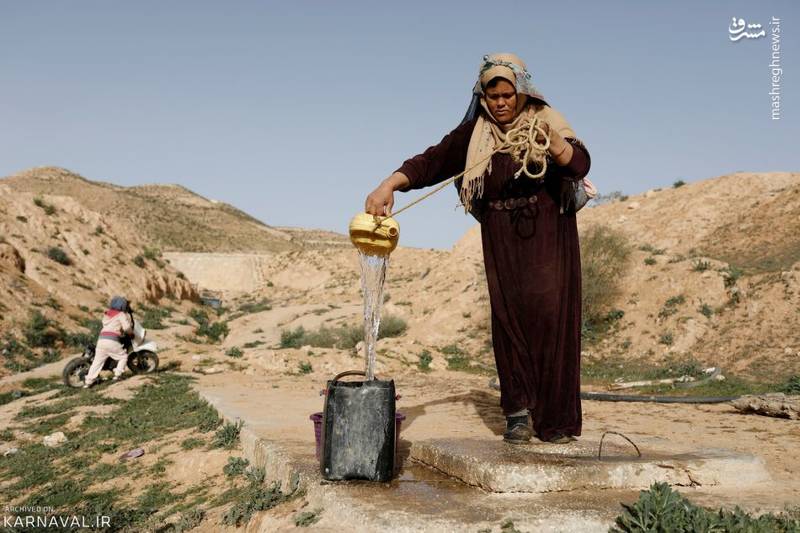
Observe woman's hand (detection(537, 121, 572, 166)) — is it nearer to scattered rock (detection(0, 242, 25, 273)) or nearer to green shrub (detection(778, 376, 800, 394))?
green shrub (detection(778, 376, 800, 394))

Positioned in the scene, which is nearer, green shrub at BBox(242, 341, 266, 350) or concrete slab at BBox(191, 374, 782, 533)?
concrete slab at BBox(191, 374, 782, 533)

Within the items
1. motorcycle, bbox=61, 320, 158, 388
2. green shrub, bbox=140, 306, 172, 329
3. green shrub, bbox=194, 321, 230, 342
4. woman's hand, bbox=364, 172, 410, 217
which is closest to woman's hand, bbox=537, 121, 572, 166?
woman's hand, bbox=364, 172, 410, 217

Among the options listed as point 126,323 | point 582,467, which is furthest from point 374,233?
point 126,323

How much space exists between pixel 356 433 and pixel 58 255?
18461 mm

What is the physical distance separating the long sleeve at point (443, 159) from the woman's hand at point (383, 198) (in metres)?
0.22

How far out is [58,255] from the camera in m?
18.8

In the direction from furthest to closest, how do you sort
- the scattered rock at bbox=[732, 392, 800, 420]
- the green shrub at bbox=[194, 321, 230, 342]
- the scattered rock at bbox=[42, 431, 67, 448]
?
the green shrub at bbox=[194, 321, 230, 342]
the scattered rock at bbox=[732, 392, 800, 420]
the scattered rock at bbox=[42, 431, 67, 448]

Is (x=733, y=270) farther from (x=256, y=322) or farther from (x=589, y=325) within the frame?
(x=256, y=322)

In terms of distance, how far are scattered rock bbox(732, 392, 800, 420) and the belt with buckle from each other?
4.71 meters

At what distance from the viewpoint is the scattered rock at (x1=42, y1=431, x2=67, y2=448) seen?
250 inches

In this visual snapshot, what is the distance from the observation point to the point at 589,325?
14773 millimetres

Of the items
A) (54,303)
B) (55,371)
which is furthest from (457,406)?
(54,303)

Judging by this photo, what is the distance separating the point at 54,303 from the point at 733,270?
16.4 m

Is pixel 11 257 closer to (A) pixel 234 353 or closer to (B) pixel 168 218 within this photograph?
(A) pixel 234 353
